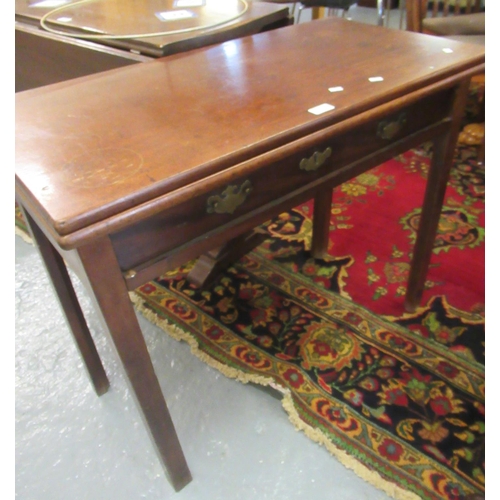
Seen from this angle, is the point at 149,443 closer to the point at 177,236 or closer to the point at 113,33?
the point at 177,236

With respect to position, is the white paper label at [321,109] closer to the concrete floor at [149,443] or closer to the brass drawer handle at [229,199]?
the brass drawer handle at [229,199]

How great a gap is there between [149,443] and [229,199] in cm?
69

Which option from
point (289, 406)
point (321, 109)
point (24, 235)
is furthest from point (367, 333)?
point (24, 235)

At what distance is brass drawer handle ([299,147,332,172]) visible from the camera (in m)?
0.70

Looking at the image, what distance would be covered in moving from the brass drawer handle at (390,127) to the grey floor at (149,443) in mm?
668

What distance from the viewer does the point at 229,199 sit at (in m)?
0.63

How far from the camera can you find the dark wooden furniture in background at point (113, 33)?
1.07m

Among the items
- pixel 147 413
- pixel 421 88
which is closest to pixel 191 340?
pixel 147 413

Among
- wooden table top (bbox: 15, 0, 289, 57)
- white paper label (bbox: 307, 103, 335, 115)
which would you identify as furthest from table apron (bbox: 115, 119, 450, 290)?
wooden table top (bbox: 15, 0, 289, 57)

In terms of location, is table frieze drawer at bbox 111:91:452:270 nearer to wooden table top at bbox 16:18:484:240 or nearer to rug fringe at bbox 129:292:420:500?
wooden table top at bbox 16:18:484:240

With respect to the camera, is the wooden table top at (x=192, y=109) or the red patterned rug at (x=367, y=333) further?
the red patterned rug at (x=367, y=333)

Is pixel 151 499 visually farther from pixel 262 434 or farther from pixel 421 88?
pixel 421 88

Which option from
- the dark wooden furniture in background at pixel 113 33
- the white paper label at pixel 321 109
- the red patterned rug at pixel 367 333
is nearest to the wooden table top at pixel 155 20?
the dark wooden furniture in background at pixel 113 33

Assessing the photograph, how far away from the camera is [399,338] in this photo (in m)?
1.20
